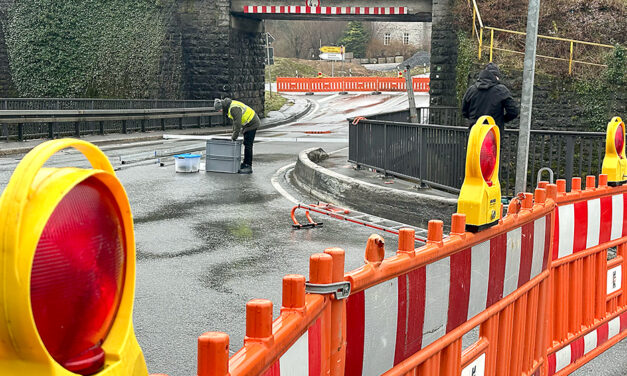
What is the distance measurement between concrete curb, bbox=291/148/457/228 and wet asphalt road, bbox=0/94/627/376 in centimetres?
50

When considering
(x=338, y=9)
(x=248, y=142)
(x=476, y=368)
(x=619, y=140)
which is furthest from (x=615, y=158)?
(x=338, y=9)

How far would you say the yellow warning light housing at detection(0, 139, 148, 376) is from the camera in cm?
127

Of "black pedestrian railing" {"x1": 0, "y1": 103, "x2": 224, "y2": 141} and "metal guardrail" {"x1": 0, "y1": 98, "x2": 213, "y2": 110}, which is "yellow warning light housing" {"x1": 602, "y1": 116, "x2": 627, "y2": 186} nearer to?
"black pedestrian railing" {"x1": 0, "y1": 103, "x2": 224, "y2": 141}

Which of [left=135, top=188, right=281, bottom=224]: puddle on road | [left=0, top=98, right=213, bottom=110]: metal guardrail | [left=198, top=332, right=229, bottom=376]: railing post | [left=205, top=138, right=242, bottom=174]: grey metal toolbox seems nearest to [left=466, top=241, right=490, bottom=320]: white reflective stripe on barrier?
[left=198, top=332, right=229, bottom=376]: railing post

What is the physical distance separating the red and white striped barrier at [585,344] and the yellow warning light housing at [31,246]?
4.12 meters

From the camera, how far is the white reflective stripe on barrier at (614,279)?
235 inches

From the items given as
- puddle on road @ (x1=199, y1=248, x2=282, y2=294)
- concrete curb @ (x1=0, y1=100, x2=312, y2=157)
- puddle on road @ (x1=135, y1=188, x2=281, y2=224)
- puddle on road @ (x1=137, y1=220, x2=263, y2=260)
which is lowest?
concrete curb @ (x1=0, y1=100, x2=312, y2=157)

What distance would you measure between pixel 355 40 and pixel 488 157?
3770 inches

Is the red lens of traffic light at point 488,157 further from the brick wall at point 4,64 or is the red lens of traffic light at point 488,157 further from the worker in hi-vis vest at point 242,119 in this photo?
the brick wall at point 4,64

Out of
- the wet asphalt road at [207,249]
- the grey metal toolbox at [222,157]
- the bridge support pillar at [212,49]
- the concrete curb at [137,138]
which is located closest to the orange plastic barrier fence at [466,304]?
the wet asphalt road at [207,249]

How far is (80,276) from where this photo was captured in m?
1.49

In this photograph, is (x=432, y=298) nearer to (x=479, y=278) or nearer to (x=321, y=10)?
(x=479, y=278)

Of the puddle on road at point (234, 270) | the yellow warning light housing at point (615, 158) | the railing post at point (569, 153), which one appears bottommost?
the puddle on road at point (234, 270)

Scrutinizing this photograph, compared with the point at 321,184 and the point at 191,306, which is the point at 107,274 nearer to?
the point at 191,306
